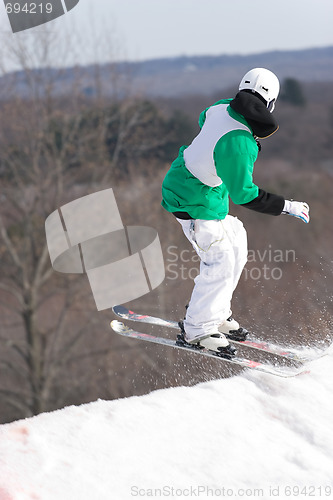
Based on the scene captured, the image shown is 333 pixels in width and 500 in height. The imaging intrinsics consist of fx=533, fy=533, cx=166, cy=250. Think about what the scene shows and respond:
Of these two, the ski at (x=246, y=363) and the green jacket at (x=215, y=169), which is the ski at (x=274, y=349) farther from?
the green jacket at (x=215, y=169)

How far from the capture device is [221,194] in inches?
168

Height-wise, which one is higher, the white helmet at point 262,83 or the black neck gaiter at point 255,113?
the white helmet at point 262,83

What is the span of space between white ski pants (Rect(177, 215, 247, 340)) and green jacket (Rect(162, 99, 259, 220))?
119 millimetres

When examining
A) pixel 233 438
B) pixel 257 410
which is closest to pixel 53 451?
pixel 233 438

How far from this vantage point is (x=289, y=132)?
41406 mm

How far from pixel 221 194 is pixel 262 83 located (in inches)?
36.2

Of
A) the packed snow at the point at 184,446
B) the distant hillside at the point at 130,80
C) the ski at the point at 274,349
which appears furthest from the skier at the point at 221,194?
the distant hillside at the point at 130,80

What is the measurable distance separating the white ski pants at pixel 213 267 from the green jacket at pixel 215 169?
12 centimetres

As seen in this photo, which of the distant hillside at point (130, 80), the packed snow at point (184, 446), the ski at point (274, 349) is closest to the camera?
the packed snow at point (184, 446)

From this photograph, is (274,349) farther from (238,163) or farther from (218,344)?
(238,163)

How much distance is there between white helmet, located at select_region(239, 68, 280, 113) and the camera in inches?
148

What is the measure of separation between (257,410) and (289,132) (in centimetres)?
3952

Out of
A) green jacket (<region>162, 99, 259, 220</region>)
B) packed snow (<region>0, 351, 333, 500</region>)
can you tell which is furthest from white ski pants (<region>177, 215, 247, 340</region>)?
packed snow (<region>0, 351, 333, 500</region>)

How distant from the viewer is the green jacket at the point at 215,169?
12.2 ft
